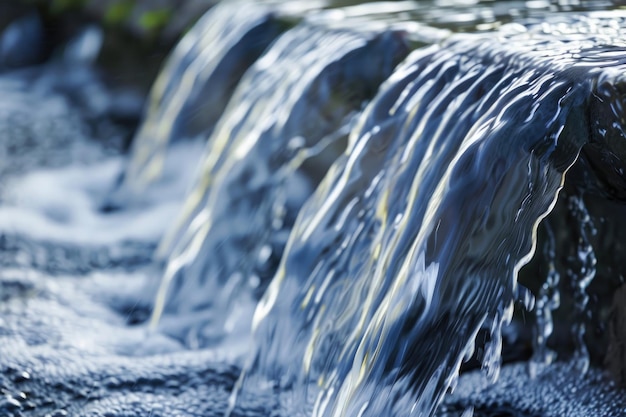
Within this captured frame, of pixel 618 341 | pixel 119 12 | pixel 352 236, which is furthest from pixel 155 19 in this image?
pixel 618 341

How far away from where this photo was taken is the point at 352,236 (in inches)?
80.0

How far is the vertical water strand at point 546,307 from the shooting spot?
6.78 ft

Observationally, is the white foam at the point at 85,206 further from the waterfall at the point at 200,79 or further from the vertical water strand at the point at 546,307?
the vertical water strand at the point at 546,307

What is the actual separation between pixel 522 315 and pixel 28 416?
3.63 feet

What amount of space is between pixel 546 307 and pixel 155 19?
2.34 m

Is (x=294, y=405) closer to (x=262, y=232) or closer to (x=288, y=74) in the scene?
(x=262, y=232)

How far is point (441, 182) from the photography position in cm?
173

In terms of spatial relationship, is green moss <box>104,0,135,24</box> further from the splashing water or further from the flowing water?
the splashing water

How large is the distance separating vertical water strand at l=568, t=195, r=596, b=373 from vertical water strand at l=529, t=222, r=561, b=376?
4 centimetres

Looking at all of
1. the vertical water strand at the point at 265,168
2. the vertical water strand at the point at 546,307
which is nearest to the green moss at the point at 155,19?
the vertical water strand at the point at 265,168

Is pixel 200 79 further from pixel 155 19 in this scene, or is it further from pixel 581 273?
pixel 581 273

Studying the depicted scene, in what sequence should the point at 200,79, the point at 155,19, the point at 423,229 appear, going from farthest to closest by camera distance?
the point at 155,19 → the point at 200,79 → the point at 423,229

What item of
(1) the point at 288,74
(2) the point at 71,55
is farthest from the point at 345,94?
(2) the point at 71,55

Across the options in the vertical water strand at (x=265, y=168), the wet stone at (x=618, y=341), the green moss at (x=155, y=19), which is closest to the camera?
the wet stone at (x=618, y=341)
